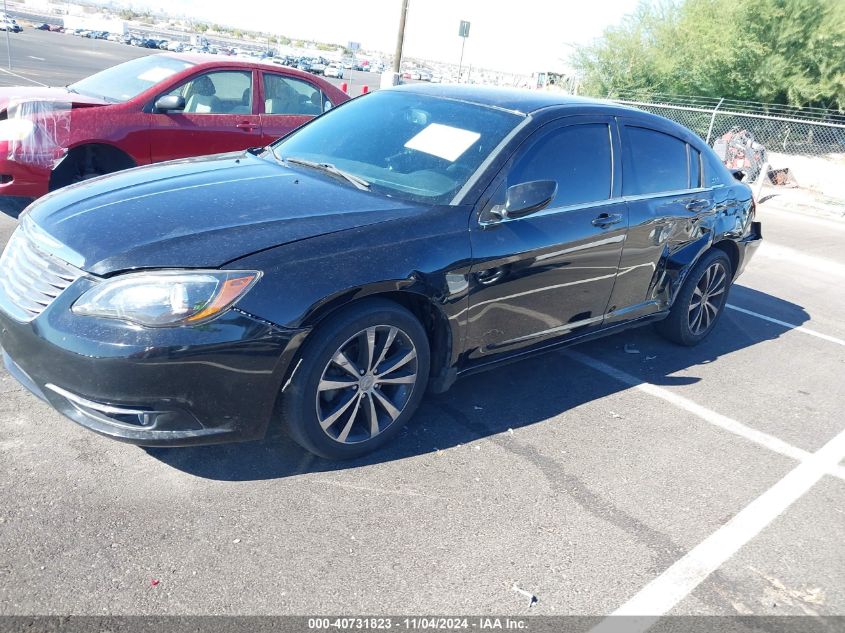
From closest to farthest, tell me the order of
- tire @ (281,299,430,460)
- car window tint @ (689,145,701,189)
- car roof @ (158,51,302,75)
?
tire @ (281,299,430,460) < car window tint @ (689,145,701,189) < car roof @ (158,51,302,75)

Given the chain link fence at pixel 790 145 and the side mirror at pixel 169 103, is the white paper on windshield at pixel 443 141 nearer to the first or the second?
the side mirror at pixel 169 103

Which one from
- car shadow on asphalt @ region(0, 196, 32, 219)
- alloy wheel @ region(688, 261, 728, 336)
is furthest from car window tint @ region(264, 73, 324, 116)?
alloy wheel @ region(688, 261, 728, 336)

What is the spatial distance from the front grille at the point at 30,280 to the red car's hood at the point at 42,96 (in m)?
3.56

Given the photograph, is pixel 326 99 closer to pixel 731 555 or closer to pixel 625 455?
pixel 625 455

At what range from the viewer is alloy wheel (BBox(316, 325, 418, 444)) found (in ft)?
10.7

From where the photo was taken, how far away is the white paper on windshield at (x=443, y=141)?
3.91 m

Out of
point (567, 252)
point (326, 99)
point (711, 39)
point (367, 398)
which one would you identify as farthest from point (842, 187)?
point (367, 398)

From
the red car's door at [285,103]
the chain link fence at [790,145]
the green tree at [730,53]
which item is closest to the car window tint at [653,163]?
the red car's door at [285,103]

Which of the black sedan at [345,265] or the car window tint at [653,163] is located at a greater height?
the car window tint at [653,163]

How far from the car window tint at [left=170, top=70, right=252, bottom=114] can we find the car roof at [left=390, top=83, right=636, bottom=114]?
3.13m

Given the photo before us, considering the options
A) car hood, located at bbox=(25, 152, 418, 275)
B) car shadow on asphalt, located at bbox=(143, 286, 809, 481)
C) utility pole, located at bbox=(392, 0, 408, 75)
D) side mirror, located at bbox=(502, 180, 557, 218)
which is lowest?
car shadow on asphalt, located at bbox=(143, 286, 809, 481)

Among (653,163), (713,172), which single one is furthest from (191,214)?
(713,172)

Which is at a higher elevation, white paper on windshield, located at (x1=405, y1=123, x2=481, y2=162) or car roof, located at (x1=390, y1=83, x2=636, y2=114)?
car roof, located at (x1=390, y1=83, x2=636, y2=114)

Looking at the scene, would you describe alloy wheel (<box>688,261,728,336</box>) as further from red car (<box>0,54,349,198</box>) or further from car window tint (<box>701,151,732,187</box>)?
red car (<box>0,54,349,198</box>)
